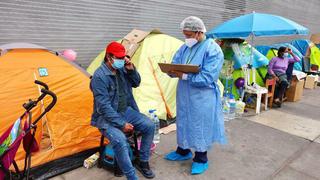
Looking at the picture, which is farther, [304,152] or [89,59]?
[89,59]

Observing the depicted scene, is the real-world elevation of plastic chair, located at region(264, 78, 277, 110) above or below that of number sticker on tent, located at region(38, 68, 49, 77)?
below

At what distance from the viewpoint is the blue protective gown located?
3.03m

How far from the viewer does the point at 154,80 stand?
15.1ft

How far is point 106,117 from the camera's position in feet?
9.36

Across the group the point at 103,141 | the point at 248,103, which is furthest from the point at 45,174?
the point at 248,103

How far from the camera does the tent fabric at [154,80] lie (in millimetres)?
4430

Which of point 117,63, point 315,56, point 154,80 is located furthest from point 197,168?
point 315,56

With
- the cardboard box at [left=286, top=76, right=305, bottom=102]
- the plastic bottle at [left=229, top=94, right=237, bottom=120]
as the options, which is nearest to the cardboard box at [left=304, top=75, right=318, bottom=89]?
the cardboard box at [left=286, top=76, right=305, bottom=102]

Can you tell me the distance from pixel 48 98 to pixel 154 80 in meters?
1.82

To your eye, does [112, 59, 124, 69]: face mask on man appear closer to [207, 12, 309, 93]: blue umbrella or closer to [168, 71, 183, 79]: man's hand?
[168, 71, 183, 79]: man's hand

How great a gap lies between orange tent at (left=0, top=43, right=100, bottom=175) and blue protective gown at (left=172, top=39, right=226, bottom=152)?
1.16m

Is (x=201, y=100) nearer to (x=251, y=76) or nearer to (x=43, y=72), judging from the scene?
(x=43, y=72)

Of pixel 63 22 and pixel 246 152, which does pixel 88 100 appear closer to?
pixel 63 22

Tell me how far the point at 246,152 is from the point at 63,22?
3579mm
